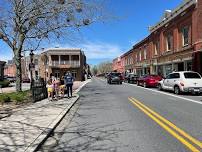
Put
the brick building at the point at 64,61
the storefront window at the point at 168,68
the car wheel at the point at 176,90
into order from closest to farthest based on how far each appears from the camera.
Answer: the car wheel at the point at 176,90 → the storefront window at the point at 168,68 → the brick building at the point at 64,61

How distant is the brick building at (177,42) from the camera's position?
3622cm

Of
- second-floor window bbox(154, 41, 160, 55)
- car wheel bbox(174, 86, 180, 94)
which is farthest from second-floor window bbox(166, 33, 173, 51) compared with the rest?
car wheel bbox(174, 86, 180, 94)

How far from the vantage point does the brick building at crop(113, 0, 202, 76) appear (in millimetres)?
36219

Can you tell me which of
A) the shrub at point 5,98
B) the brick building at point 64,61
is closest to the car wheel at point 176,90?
the shrub at point 5,98

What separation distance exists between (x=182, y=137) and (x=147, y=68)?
177 ft

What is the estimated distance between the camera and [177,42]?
42.3 metres

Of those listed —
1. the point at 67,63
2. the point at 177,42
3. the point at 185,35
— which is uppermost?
the point at 185,35

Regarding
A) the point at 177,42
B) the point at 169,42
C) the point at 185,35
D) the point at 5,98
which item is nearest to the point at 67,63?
the point at 169,42

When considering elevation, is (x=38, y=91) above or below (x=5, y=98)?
above

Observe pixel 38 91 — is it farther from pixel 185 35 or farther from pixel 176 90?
pixel 185 35

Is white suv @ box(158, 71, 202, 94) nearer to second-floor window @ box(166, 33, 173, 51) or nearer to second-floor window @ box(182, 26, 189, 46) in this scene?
second-floor window @ box(182, 26, 189, 46)

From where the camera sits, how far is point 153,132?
9859 millimetres

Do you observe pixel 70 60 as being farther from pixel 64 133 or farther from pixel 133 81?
pixel 64 133

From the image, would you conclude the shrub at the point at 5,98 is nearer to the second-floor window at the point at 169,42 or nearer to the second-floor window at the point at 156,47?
the second-floor window at the point at 169,42
